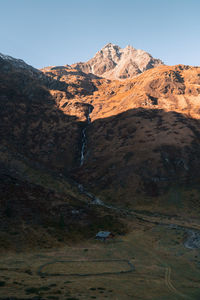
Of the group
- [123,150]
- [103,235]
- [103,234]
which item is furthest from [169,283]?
[123,150]

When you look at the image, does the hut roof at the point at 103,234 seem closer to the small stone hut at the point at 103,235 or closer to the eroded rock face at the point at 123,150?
the small stone hut at the point at 103,235

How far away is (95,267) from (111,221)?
33.6 metres

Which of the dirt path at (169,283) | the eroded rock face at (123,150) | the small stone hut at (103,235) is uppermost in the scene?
the eroded rock face at (123,150)

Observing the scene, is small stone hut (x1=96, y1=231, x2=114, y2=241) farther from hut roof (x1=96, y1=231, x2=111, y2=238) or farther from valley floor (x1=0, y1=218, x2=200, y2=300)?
valley floor (x1=0, y1=218, x2=200, y2=300)

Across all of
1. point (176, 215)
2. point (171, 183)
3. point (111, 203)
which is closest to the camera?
→ point (176, 215)

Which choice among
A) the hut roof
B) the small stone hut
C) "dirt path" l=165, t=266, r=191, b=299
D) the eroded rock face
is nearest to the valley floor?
"dirt path" l=165, t=266, r=191, b=299

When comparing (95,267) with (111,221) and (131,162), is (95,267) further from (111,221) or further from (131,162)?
(131,162)

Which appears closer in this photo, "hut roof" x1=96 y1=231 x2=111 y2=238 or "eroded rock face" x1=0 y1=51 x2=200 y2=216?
"hut roof" x1=96 y1=231 x2=111 y2=238

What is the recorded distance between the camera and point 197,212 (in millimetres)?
95562

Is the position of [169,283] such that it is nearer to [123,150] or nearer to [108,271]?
[108,271]

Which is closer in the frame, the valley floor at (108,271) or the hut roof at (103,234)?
the valley floor at (108,271)

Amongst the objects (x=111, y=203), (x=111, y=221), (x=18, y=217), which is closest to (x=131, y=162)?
(x=111, y=203)

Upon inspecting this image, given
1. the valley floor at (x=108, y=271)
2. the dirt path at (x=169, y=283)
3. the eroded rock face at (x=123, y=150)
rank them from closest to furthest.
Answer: the valley floor at (x=108, y=271), the dirt path at (x=169, y=283), the eroded rock face at (x=123, y=150)

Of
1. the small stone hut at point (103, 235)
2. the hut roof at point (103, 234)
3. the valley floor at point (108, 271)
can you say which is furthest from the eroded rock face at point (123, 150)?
the valley floor at point (108, 271)
